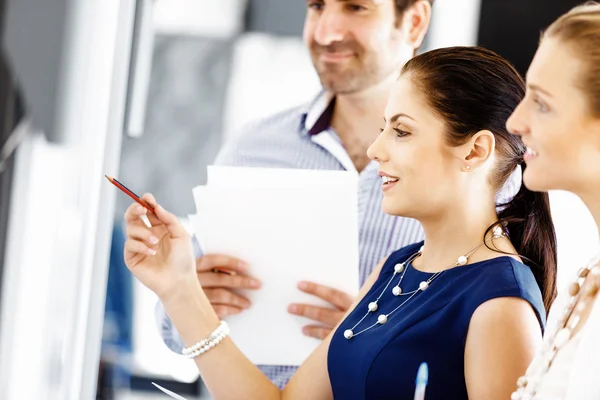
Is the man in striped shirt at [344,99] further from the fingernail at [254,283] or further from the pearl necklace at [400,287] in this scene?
the pearl necklace at [400,287]

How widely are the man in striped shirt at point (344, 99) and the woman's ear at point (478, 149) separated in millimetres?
666

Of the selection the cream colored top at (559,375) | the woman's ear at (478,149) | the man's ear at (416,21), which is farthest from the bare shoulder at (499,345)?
the man's ear at (416,21)

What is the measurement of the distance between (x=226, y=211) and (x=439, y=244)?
551 millimetres

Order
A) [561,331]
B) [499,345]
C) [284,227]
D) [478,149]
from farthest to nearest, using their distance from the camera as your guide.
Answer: [284,227]
[478,149]
[499,345]
[561,331]

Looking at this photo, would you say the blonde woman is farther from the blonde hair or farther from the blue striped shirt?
the blue striped shirt

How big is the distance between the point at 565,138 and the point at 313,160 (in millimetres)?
1155

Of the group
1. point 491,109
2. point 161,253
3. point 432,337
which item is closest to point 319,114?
point 161,253

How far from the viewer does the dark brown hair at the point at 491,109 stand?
5.08ft

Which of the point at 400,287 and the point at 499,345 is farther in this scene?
the point at 400,287

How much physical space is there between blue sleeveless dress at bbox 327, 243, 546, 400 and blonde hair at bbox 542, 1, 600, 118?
1.17 ft

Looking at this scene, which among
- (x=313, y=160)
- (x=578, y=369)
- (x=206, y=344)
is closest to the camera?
(x=578, y=369)

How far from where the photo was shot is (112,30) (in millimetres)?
2387

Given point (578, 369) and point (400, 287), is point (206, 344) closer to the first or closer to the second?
point (400, 287)

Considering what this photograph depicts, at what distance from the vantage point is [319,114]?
7.70 feet
